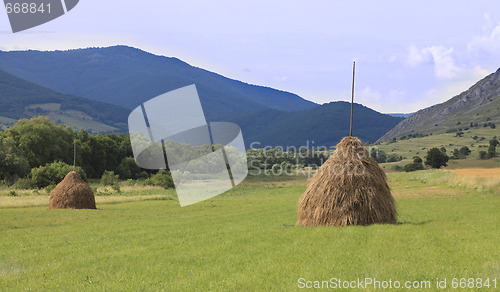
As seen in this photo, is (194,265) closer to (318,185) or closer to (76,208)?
(318,185)

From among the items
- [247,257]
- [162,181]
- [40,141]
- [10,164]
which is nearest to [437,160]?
[162,181]

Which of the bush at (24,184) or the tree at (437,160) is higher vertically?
the tree at (437,160)

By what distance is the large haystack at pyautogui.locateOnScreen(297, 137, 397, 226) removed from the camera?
20.3m

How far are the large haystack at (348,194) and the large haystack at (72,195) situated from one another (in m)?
25.6

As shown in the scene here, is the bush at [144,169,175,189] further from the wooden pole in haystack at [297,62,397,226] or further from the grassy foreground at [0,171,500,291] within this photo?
the wooden pole in haystack at [297,62,397,226]

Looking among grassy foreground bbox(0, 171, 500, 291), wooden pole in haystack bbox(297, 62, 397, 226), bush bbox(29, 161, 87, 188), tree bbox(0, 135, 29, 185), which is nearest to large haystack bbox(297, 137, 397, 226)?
wooden pole in haystack bbox(297, 62, 397, 226)

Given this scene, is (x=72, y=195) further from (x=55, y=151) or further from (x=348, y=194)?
(x=55, y=151)

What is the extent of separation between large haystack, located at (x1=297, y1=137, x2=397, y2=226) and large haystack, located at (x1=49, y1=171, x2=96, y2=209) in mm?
25598

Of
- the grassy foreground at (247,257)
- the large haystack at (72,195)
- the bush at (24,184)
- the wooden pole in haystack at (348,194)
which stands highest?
the wooden pole in haystack at (348,194)

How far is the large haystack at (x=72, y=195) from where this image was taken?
130ft

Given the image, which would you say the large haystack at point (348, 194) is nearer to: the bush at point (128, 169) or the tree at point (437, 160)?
the tree at point (437, 160)

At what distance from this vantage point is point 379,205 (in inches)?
814

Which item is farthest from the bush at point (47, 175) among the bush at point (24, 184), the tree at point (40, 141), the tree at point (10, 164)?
the tree at point (40, 141)

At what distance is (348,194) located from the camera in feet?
66.5
